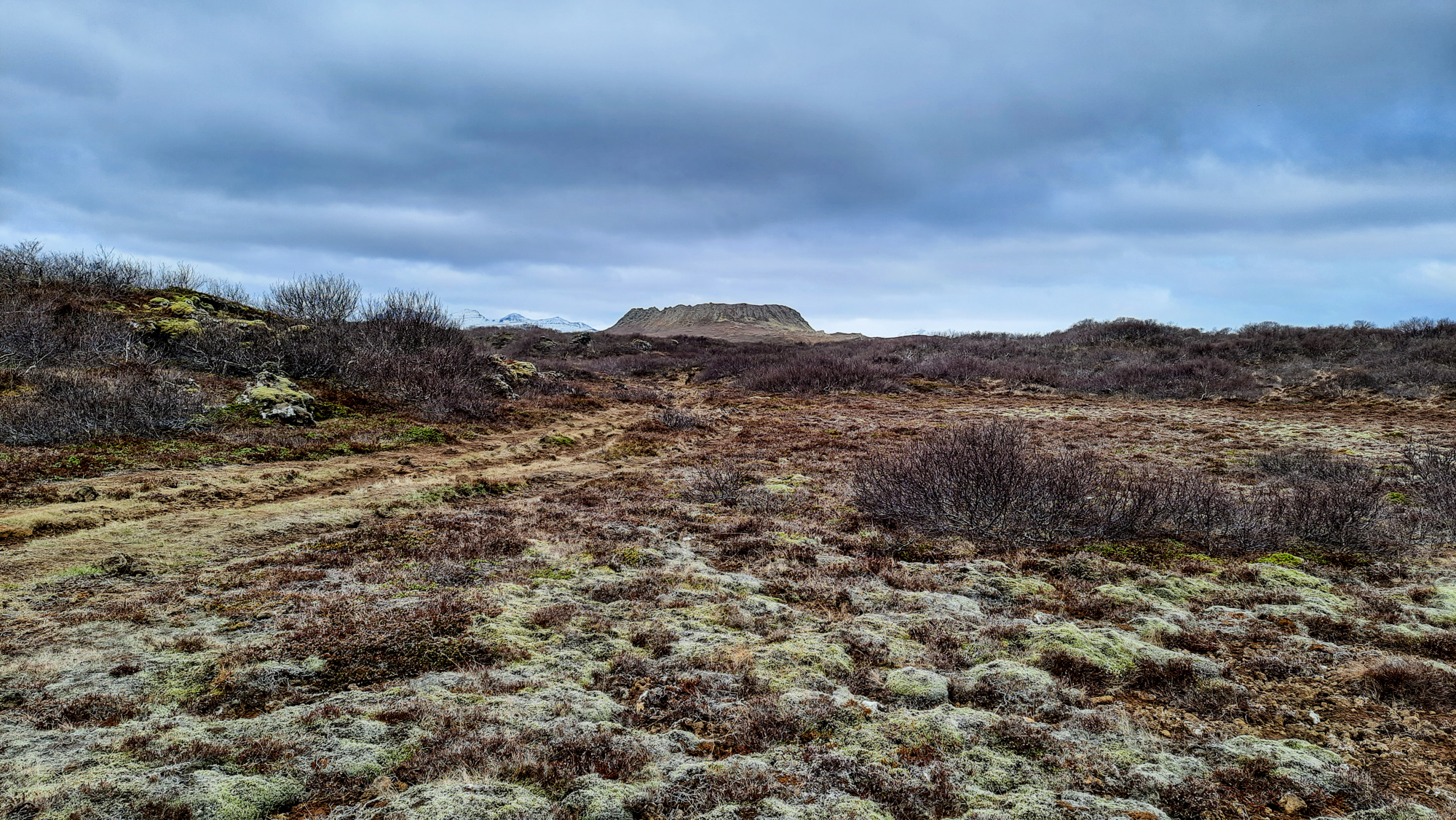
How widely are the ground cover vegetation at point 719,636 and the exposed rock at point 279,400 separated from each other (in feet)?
4.06

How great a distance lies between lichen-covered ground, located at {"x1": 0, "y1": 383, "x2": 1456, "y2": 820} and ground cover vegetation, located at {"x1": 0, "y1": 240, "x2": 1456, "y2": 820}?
1.0 inches

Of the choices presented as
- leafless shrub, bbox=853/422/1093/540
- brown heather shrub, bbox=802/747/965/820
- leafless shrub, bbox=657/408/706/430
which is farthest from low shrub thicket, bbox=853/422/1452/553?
leafless shrub, bbox=657/408/706/430

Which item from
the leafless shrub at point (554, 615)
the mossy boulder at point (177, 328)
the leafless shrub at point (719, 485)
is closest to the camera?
the leafless shrub at point (554, 615)

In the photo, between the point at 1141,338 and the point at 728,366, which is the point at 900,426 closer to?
the point at 728,366

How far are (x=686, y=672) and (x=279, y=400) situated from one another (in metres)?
13.3

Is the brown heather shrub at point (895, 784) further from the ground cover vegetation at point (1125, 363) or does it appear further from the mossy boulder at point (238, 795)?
the ground cover vegetation at point (1125, 363)

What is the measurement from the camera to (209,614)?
448 centimetres

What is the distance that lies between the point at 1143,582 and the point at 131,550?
9811 millimetres

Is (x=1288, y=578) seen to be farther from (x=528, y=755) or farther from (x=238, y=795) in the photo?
(x=238, y=795)

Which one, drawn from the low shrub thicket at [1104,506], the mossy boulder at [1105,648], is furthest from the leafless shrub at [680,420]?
the mossy boulder at [1105,648]

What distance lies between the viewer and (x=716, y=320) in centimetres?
12575

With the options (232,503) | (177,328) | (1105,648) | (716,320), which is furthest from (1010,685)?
(716,320)

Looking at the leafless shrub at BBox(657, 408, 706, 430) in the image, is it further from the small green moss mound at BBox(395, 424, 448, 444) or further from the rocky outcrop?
the rocky outcrop

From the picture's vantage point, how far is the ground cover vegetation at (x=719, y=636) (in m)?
2.77
